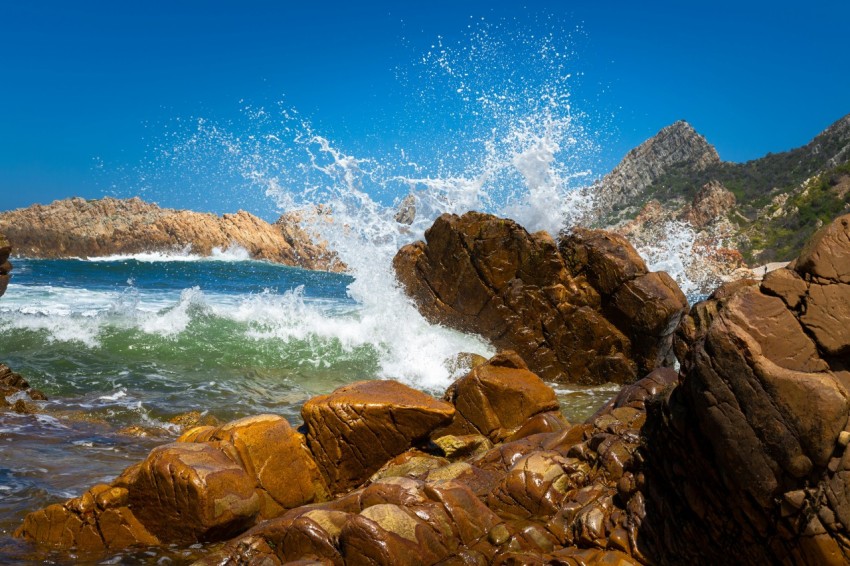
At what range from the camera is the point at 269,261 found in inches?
4003

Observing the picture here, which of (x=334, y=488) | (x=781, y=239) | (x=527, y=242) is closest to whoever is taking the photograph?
(x=334, y=488)

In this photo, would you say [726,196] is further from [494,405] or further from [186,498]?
[186,498]

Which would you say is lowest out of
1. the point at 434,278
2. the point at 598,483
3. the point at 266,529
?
the point at 266,529

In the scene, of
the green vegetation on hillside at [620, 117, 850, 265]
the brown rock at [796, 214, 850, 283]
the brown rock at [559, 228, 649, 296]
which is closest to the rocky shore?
the brown rock at [796, 214, 850, 283]

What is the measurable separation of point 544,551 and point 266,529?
232 cm

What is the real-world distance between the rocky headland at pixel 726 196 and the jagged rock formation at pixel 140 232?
44.5 metres

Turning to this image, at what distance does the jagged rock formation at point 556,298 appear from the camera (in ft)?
44.9

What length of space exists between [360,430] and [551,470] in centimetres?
244

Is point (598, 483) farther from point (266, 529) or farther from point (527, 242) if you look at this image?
point (527, 242)

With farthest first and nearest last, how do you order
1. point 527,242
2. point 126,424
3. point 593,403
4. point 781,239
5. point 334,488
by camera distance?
point 781,239 → point 527,242 → point 593,403 → point 126,424 → point 334,488

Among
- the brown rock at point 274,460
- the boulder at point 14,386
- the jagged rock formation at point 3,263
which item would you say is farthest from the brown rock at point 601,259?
the jagged rock formation at point 3,263

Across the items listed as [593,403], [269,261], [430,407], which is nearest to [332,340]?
[593,403]

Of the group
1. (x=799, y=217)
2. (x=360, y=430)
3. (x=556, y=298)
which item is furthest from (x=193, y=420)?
(x=799, y=217)

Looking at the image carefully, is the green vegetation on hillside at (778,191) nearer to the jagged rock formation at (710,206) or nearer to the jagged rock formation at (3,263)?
the jagged rock formation at (710,206)
